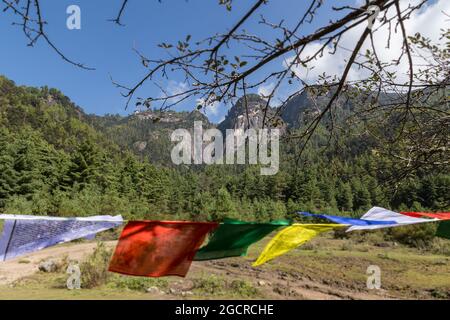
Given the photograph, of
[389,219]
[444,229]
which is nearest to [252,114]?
[389,219]

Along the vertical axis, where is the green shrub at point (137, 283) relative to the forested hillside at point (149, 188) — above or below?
below

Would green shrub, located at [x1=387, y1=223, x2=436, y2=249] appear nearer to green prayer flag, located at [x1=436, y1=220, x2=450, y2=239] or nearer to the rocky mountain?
green prayer flag, located at [x1=436, y1=220, x2=450, y2=239]

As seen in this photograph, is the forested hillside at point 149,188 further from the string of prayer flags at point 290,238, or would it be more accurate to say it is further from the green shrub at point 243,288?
the green shrub at point 243,288

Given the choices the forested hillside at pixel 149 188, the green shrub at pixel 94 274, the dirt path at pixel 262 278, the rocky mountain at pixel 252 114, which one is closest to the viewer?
the rocky mountain at pixel 252 114

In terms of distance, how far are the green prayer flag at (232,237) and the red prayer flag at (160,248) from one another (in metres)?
0.06

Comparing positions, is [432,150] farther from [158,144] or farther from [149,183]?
[158,144]

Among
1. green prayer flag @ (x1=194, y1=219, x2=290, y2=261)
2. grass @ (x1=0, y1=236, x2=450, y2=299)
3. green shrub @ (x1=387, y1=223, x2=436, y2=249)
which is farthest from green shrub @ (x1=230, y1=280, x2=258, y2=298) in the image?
green shrub @ (x1=387, y1=223, x2=436, y2=249)

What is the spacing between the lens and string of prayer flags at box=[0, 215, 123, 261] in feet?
9.64

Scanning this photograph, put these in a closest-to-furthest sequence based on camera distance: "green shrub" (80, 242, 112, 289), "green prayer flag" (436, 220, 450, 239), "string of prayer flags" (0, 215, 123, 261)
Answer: "string of prayer flags" (0, 215, 123, 261) → "green prayer flag" (436, 220, 450, 239) → "green shrub" (80, 242, 112, 289)

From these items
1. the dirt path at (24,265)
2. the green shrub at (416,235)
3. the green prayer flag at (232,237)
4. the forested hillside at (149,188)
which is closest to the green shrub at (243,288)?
the forested hillside at (149,188)

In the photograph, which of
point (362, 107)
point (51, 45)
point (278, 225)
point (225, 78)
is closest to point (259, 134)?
point (225, 78)

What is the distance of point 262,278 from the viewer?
1012 cm

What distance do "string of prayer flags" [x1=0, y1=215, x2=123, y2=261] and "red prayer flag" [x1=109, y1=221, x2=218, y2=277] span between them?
219 millimetres

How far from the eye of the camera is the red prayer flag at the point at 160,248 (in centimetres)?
286
